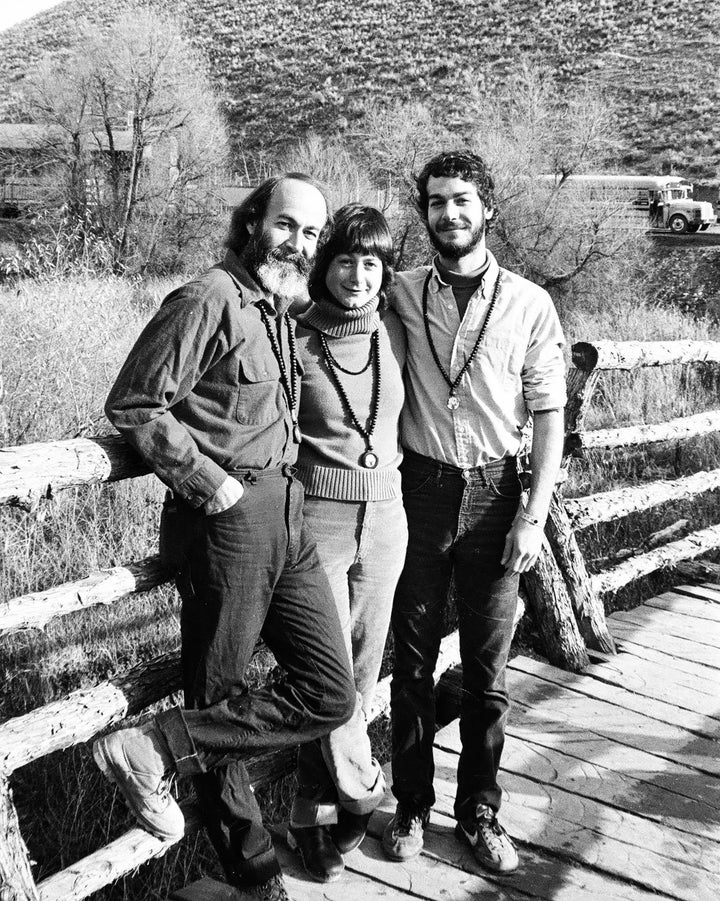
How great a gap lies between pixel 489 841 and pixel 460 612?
64 cm

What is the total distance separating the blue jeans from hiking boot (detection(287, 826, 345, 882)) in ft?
0.12

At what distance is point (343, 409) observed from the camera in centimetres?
245

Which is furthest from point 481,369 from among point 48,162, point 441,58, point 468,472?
point 441,58

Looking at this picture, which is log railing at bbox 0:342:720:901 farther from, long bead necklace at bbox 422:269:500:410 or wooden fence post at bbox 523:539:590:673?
long bead necklace at bbox 422:269:500:410

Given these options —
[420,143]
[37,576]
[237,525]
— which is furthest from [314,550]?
[420,143]

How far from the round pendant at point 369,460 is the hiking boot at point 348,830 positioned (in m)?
0.99

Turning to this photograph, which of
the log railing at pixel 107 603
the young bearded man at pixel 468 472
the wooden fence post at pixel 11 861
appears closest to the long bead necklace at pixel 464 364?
the young bearded man at pixel 468 472

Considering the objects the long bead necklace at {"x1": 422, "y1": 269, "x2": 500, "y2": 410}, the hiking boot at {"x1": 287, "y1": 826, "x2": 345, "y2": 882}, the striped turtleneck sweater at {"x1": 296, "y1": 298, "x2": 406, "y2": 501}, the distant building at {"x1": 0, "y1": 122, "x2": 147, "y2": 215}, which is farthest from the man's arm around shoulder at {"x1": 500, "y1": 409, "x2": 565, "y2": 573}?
the distant building at {"x1": 0, "y1": 122, "x2": 147, "y2": 215}

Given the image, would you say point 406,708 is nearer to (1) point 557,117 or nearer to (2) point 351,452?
(2) point 351,452

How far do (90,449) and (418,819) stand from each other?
56.3 inches

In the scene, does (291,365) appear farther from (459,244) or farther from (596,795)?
(596,795)

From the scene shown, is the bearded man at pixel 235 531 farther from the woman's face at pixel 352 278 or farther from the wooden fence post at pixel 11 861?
the wooden fence post at pixel 11 861

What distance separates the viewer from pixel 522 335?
8.61ft

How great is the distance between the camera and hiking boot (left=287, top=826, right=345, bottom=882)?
8.10 feet
